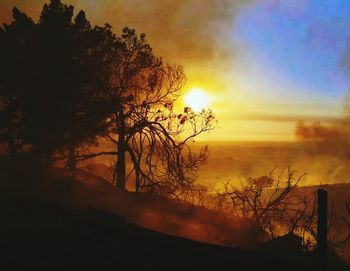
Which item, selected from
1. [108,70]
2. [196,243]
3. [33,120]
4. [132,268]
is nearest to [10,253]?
[132,268]

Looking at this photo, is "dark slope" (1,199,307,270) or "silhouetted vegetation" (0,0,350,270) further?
"silhouetted vegetation" (0,0,350,270)

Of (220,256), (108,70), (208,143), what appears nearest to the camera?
(220,256)

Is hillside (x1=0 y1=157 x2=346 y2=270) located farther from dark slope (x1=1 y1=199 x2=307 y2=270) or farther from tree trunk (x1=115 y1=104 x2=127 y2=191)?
tree trunk (x1=115 y1=104 x2=127 y2=191)

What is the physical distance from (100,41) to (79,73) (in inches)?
100.0

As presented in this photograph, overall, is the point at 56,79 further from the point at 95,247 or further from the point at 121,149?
the point at 95,247

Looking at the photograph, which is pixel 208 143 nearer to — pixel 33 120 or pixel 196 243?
pixel 33 120

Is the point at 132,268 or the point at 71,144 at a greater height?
the point at 71,144

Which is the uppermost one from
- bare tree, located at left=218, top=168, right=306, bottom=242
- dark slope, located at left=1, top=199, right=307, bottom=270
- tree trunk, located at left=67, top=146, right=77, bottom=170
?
tree trunk, located at left=67, top=146, right=77, bottom=170

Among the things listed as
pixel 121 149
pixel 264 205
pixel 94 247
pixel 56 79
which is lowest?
pixel 94 247

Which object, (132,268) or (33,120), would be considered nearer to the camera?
(132,268)

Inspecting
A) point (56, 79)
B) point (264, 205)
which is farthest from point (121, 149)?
point (264, 205)

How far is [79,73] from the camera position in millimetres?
26828

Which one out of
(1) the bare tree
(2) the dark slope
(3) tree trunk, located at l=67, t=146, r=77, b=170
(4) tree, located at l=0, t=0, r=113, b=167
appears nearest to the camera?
(2) the dark slope

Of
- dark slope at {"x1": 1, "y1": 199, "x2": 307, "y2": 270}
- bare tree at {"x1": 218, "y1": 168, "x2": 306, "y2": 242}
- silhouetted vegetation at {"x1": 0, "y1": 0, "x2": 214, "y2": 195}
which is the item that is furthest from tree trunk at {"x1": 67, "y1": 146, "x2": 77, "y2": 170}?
dark slope at {"x1": 1, "y1": 199, "x2": 307, "y2": 270}
